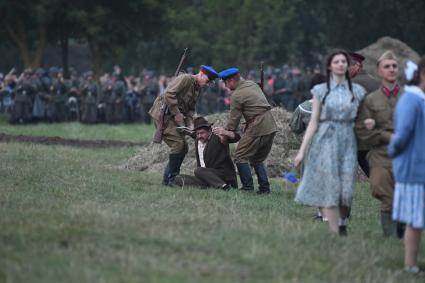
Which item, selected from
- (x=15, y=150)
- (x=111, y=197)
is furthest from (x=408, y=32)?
(x=111, y=197)

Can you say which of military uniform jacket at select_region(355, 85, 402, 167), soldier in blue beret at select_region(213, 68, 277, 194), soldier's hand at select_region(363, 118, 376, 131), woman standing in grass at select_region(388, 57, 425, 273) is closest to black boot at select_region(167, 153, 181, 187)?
soldier in blue beret at select_region(213, 68, 277, 194)

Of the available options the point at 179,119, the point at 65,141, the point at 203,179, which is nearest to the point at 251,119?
the point at 179,119

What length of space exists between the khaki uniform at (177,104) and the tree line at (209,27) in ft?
83.3

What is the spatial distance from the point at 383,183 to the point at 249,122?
15.2 ft

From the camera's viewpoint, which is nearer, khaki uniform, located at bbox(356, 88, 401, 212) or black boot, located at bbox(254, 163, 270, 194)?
khaki uniform, located at bbox(356, 88, 401, 212)

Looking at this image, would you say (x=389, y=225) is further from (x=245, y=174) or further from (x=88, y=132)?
(x=88, y=132)

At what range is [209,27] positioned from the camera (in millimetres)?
50188

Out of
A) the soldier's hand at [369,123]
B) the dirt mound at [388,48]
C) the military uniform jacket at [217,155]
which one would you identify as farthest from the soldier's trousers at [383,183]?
the dirt mound at [388,48]

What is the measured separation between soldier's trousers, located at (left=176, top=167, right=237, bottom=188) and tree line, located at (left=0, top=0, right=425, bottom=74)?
25.7 m

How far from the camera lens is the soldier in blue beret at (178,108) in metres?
15.1

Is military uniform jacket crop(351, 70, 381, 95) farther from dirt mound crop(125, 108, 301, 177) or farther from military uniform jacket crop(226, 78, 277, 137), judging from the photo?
dirt mound crop(125, 108, 301, 177)

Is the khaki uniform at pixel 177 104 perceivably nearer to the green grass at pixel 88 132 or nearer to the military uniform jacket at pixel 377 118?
the military uniform jacket at pixel 377 118

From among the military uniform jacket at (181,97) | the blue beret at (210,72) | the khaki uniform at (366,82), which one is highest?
the blue beret at (210,72)

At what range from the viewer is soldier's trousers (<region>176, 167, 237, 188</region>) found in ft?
50.0
